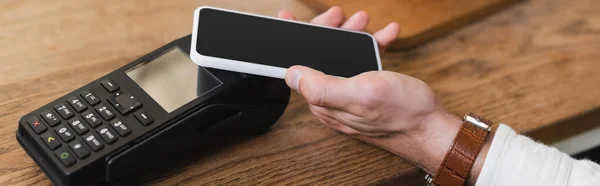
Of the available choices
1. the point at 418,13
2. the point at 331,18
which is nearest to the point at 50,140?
the point at 331,18

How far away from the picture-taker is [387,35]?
0.67 metres

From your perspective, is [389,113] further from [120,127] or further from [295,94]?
[120,127]

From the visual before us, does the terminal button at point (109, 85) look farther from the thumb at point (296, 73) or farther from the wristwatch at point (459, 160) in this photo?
the wristwatch at point (459, 160)

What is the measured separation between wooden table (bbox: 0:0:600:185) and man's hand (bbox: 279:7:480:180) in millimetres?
17

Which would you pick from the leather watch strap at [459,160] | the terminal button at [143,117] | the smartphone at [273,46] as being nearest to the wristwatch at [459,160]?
the leather watch strap at [459,160]

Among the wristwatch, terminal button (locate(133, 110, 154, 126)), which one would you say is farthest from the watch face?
terminal button (locate(133, 110, 154, 126))

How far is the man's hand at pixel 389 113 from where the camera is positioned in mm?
522

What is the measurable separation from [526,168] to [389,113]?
127mm

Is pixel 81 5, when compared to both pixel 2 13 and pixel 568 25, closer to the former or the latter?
pixel 2 13

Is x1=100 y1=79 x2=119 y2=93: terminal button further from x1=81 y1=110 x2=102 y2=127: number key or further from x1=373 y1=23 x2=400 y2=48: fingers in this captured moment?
x1=373 y1=23 x2=400 y2=48: fingers

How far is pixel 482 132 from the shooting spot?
0.56m

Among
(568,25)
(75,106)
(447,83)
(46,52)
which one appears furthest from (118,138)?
(568,25)

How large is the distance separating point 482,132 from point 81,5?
17.9 inches

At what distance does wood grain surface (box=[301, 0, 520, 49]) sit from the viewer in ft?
2.37
